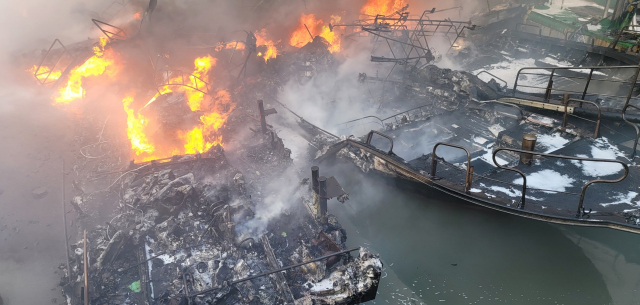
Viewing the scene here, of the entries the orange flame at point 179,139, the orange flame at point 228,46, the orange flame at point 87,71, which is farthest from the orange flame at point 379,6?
the orange flame at point 87,71

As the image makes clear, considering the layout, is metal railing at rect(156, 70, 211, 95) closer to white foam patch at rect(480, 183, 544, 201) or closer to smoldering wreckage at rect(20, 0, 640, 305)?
smoldering wreckage at rect(20, 0, 640, 305)

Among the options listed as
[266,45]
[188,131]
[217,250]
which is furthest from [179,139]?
[266,45]

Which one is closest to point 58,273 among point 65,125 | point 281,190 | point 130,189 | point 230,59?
point 130,189

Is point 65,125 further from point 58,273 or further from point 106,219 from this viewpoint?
point 58,273

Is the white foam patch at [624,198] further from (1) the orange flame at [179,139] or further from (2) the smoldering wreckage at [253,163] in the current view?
(1) the orange flame at [179,139]

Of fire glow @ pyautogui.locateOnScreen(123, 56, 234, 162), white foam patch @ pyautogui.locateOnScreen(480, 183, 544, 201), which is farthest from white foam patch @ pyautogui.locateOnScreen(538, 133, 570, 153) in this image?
fire glow @ pyautogui.locateOnScreen(123, 56, 234, 162)

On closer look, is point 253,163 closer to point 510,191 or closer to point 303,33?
point 510,191
